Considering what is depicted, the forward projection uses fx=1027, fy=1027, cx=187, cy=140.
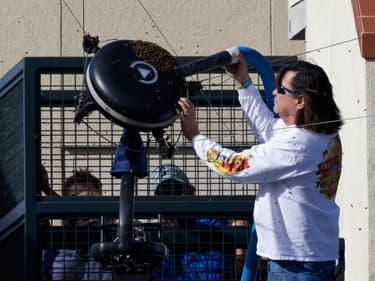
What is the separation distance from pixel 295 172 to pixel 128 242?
703 millimetres

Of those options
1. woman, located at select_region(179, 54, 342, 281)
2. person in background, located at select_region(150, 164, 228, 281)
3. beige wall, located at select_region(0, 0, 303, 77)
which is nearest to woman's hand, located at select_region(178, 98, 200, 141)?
woman, located at select_region(179, 54, 342, 281)

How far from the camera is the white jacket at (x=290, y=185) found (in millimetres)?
3805

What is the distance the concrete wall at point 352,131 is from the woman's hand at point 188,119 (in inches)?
41.6

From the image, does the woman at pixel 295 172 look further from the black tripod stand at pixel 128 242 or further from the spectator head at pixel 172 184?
the spectator head at pixel 172 184

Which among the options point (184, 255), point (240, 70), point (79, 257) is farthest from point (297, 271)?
point (79, 257)

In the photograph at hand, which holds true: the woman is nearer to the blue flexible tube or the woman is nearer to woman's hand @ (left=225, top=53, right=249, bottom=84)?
woman's hand @ (left=225, top=53, right=249, bottom=84)

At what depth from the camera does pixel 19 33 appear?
9148 millimetres

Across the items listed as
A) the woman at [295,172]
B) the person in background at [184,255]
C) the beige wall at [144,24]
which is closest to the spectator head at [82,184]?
the person in background at [184,255]

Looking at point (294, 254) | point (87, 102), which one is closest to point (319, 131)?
point (294, 254)

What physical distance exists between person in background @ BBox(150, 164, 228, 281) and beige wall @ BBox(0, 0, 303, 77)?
12.4 ft

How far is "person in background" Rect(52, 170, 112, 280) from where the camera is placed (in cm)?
528

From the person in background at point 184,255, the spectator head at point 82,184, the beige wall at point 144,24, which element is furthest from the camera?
the beige wall at point 144,24

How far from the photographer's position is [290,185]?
3861mm

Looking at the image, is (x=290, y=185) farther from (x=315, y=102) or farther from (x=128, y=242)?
(x=128, y=242)
